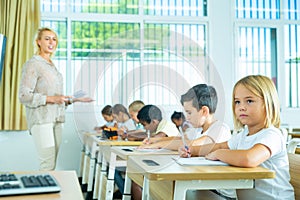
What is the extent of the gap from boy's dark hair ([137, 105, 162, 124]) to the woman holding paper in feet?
3.72

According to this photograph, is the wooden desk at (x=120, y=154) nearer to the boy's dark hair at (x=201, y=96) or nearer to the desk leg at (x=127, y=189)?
the desk leg at (x=127, y=189)

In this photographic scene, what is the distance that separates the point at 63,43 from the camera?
4789 mm

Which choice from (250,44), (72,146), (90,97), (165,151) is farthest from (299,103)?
(90,97)

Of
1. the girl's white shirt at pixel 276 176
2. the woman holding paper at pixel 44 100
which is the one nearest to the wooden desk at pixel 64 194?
the girl's white shirt at pixel 276 176

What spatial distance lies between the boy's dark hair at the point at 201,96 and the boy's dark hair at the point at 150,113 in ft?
0.62

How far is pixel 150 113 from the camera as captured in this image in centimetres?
178

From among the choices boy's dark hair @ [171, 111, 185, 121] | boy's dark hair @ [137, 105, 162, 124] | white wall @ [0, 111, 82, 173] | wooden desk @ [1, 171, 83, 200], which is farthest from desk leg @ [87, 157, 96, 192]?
wooden desk @ [1, 171, 83, 200]

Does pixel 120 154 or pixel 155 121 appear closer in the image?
pixel 155 121

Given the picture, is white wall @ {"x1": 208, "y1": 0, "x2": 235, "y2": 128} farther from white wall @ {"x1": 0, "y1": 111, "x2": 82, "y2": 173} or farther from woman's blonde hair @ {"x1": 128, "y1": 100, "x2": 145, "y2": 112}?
woman's blonde hair @ {"x1": 128, "y1": 100, "x2": 145, "y2": 112}

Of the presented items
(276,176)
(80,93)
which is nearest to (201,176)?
(276,176)

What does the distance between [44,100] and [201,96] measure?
1751 mm

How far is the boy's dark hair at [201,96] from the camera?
1406 millimetres

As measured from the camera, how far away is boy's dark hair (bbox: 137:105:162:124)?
1651 millimetres

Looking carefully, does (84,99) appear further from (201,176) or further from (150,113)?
(201,176)
